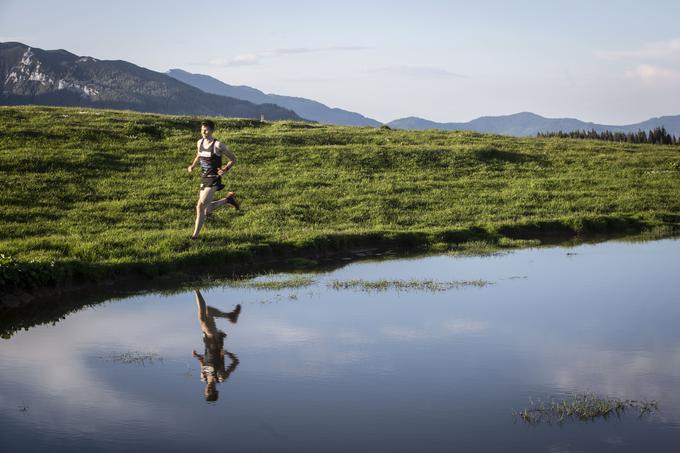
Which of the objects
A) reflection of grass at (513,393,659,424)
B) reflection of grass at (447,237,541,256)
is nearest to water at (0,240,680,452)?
reflection of grass at (513,393,659,424)

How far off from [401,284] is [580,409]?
8.69m

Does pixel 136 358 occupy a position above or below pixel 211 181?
below

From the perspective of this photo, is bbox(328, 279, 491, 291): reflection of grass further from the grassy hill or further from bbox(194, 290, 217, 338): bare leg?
the grassy hill

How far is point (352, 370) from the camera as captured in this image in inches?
438

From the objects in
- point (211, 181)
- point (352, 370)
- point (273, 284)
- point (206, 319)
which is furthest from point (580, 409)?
point (211, 181)

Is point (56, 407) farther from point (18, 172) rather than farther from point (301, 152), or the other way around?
point (301, 152)

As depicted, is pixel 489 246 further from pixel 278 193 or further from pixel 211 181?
pixel 278 193

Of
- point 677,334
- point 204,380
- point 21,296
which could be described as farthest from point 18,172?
point 677,334

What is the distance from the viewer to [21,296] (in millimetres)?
15938

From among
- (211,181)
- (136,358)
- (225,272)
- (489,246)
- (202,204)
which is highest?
(211,181)

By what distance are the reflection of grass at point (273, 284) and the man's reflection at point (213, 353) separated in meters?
2.05

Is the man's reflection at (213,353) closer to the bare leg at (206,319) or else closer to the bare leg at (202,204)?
the bare leg at (206,319)

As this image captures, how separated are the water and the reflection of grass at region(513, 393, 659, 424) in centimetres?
15

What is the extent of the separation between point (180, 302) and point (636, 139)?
249ft
